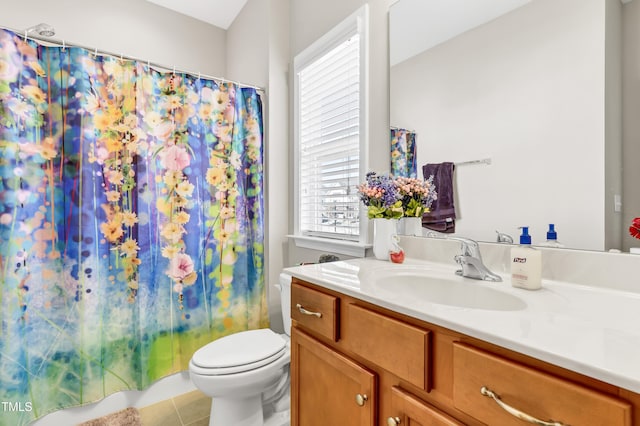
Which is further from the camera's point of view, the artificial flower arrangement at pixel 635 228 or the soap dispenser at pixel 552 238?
the soap dispenser at pixel 552 238

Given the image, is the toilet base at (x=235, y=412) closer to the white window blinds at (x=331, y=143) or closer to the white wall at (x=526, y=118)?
the white window blinds at (x=331, y=143)

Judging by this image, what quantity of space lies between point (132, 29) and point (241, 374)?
2637 mm

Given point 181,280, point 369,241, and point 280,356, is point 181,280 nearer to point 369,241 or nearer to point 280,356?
point 280,356

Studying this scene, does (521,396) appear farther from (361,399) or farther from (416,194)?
(416,194)

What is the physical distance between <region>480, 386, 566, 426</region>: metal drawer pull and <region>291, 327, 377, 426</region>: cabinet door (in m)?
0.31

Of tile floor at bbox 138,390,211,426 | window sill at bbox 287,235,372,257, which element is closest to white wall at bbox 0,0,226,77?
window sill at bbox 287,235,372,257

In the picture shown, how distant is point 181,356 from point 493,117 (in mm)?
2079

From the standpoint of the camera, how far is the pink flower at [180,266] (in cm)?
178

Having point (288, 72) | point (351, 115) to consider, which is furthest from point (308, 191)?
point (288, 72)

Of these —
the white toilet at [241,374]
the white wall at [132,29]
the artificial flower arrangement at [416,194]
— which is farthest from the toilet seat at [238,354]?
the white wall at [132,29]

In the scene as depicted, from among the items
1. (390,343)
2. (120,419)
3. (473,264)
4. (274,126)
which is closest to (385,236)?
(473,264)

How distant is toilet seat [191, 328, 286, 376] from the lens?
1.30 m

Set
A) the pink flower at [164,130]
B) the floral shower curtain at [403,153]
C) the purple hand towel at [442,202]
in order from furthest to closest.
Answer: the pink flower at [164,130]
the floral shower curtain at [403,153]
the purple hand towel at [442,202]

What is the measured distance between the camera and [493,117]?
108 cm
